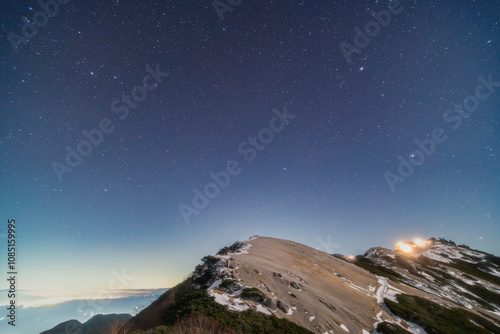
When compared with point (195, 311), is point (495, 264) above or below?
below

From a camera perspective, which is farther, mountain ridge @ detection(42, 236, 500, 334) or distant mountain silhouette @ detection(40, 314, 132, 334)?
distant mountain silhouette @ detection(40, 314, 132, 334)

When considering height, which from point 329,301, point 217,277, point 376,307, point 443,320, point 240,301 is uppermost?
point 217,277

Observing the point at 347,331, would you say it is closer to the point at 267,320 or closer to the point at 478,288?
the point at 267,320

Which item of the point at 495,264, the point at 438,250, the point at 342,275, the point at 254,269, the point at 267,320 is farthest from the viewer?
the point at 438,250

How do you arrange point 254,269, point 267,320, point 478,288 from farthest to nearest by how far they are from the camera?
point 478,288
point 254,269
point 267,320

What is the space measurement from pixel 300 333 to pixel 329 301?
14.5 meters

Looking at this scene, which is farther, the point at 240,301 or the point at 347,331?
the point at 347,331

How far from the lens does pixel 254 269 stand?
2777cm

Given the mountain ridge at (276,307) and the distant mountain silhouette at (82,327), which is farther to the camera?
the distant mountain silhouette at (82,327)

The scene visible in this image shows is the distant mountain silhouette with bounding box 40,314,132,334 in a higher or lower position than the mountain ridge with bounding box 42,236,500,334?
lower

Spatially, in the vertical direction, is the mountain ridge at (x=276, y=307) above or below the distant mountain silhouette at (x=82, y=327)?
above

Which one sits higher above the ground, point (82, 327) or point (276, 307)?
point (276, 307)

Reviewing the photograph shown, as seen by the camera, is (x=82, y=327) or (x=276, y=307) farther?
(x=82, y=327)

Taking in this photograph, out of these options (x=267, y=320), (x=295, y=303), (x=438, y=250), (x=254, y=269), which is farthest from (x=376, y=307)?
(x=438, y=250)
